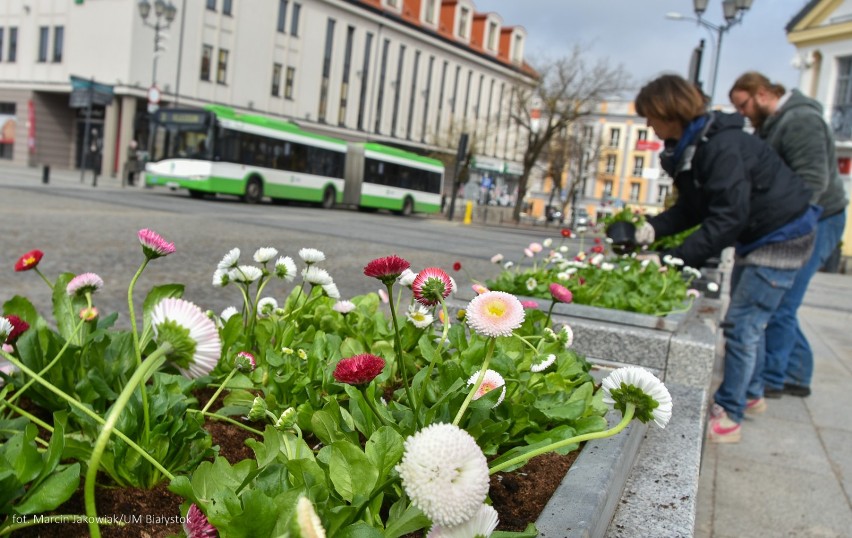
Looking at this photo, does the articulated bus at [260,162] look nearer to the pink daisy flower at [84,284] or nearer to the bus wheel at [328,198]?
the bus wheel at [328,198]

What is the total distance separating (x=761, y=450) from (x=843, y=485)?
0.51 metres

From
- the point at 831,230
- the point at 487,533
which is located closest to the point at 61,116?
the point at 831,230

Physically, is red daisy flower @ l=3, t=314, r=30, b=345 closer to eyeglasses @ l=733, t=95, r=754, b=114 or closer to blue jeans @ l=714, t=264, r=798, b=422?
blue jeans @ l=714, t=264, r=798, b=422

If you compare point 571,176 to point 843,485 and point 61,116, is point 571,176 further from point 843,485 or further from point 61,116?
point 843,485

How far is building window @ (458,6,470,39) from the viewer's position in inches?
2564

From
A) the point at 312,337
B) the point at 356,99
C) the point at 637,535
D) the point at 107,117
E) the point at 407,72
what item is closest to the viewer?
the point at 637,535

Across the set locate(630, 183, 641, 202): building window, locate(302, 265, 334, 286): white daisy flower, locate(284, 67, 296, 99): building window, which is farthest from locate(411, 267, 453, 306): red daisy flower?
locate(630, 183, 641, 202): building window

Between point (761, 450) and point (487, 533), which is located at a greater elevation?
point (487, 533)

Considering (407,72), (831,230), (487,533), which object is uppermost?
(407,72)

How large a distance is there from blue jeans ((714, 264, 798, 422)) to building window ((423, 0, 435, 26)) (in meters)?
60.3

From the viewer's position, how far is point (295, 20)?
156 ft

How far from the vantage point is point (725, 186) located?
11.7ft

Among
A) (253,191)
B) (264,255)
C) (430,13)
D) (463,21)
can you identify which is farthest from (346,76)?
(264,255)

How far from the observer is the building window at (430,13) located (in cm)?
6144
